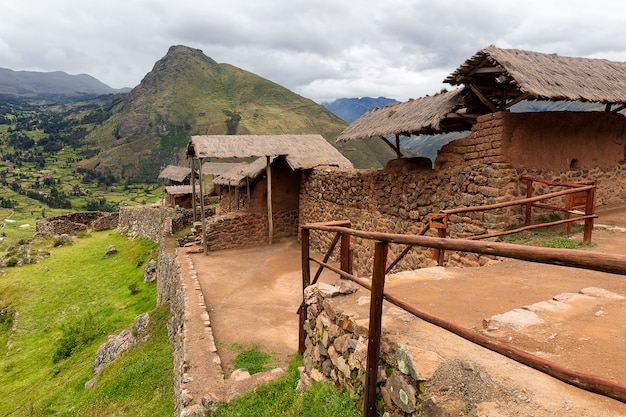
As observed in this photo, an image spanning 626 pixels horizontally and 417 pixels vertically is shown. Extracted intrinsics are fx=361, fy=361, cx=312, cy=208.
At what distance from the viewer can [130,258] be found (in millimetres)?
23391

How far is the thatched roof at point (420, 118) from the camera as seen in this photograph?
7.88 meters

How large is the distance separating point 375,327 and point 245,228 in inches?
→ 528

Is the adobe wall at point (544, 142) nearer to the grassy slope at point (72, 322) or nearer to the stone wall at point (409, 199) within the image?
the stone wall at point (409, 199)

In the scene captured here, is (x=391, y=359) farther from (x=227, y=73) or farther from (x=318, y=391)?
(x=227, y=73)

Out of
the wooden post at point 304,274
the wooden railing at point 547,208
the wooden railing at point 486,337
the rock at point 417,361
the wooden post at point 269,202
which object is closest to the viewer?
the wooden railing at point 486,337

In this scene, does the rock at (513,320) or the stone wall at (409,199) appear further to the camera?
the stone wall at (409,199)

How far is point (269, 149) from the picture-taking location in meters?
14.8

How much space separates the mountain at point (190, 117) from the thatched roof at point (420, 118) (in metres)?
76.6

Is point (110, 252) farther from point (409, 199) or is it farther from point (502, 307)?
point (502, 307)

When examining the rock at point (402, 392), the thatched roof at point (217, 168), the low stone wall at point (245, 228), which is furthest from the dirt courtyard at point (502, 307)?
the thatched roof at point (217, 168)

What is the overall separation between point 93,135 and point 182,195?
12361 cm

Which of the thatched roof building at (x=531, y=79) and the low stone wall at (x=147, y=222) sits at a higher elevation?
the thatched roof building at (x=531, y=79)

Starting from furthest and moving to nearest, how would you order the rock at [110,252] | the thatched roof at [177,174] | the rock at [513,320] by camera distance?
the thatched roof at [177,174]
the rock at [110,252]
the rock at [513,320]

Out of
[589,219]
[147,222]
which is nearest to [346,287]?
[589,219]
